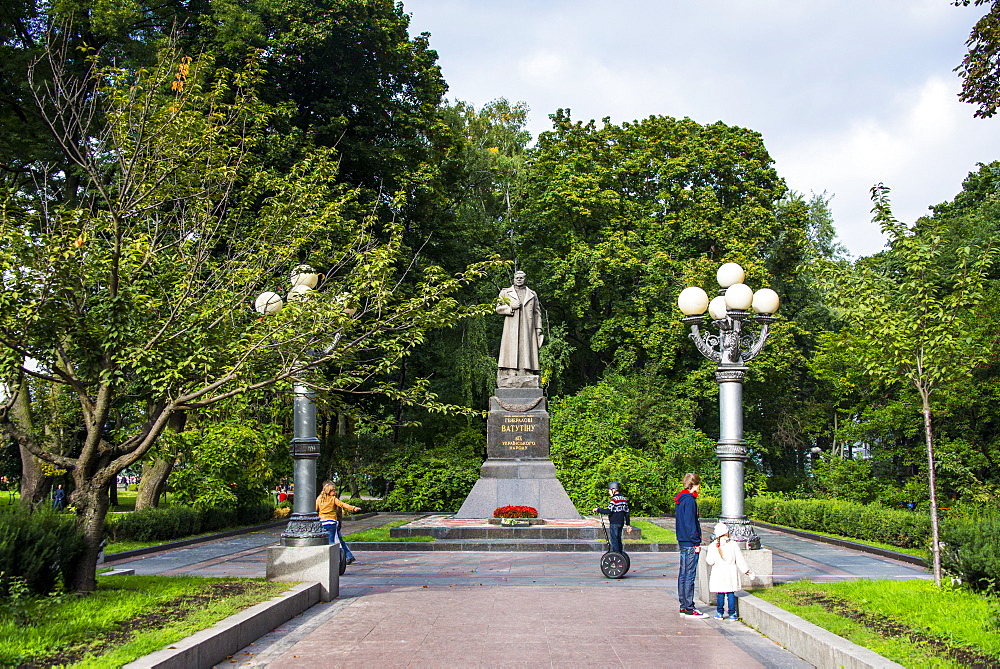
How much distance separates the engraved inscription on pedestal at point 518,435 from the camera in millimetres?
20125

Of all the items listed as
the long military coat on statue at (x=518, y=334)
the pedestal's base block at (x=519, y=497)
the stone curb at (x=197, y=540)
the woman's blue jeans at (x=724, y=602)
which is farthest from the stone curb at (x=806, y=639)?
the long military coat on statue at (x=518, y=334)

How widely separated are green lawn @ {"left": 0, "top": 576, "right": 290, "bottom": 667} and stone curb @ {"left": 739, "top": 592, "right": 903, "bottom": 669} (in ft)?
17.1

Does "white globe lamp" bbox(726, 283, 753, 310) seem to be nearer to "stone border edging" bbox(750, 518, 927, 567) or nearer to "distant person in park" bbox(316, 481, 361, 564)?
"distant person in park" bbox(316, 481, 361, 564)

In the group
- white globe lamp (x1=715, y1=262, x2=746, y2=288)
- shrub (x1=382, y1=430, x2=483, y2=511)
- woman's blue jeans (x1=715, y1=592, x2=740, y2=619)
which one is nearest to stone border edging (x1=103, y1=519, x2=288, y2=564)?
shrub (x1=382, y1=430, x2=483, y2=511)

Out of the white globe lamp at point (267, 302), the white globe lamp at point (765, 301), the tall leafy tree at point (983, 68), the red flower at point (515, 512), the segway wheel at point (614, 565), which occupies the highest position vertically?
the tall leafy tree at point (983, 68)

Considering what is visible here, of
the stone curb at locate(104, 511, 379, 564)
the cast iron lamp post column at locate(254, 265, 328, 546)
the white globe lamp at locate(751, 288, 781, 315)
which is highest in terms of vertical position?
the white globe lamp at locate(751, 288, 781, 315)

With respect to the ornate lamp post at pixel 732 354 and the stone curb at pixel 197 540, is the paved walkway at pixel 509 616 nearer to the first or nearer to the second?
the stone curb at pixel 197 540

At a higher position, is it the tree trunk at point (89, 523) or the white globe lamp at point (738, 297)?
the white globe lamp at point (738, 297)

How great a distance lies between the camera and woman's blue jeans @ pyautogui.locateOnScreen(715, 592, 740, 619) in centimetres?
892

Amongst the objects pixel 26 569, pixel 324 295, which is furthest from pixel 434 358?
pixel 26 569

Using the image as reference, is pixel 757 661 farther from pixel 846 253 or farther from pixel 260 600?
pixel 846 253

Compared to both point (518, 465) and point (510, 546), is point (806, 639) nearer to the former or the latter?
point (510, 546)

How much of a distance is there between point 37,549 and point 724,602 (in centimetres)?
718

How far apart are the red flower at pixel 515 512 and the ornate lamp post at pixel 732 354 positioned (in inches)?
300
